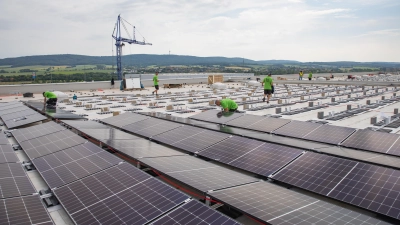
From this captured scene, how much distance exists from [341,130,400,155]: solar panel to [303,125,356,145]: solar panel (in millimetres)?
272

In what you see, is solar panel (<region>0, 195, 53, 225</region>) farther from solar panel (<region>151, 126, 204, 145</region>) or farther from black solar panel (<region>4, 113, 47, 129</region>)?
black solar panel (<region>4, 113, 47, 129</region>)

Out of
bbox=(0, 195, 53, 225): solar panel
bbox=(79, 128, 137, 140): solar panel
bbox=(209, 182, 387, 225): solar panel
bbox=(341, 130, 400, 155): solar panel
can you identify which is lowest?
bbox=(0, 195, 53, 225): solar panel

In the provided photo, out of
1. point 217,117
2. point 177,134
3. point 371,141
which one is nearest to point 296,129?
point 371,141

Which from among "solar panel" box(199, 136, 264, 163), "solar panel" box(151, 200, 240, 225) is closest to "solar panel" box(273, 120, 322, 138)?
"solar panel" box(199, 136, 264, 163)

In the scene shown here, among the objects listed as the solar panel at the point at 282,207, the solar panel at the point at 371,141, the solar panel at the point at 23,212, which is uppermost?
the solar panel at the point at 371,141

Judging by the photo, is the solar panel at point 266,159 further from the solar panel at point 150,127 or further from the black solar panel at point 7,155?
the black solar panel at point 7,155

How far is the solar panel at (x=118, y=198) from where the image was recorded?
6.40 metres

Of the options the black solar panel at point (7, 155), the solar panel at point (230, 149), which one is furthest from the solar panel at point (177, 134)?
the black solar panel at point (7, 155)

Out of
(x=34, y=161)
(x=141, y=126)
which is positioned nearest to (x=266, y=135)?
(x=141, y=126)

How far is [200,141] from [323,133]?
493 cm

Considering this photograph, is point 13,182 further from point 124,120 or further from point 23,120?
point 23,120

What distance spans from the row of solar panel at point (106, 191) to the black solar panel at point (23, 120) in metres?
6.10

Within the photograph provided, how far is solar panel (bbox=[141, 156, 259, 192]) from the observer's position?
7.81 metres

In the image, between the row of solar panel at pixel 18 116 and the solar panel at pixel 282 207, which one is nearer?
the solar panel at pixel 282 207
